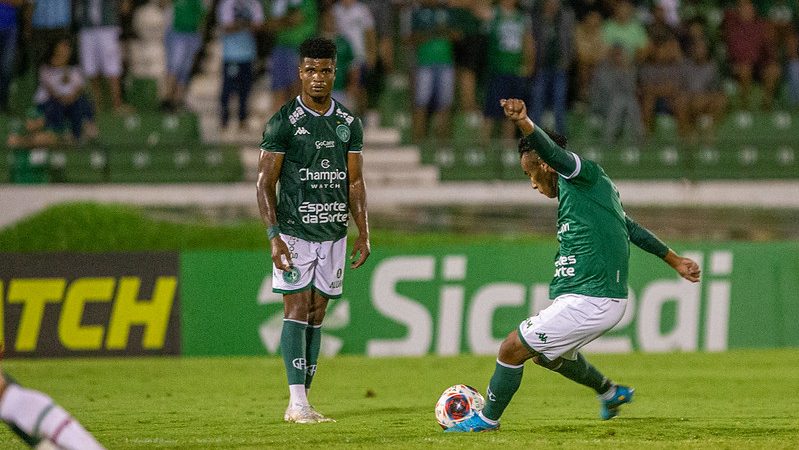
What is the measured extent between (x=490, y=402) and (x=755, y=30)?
13.3 meters

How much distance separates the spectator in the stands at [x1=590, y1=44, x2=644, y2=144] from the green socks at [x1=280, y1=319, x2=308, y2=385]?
10499 mm

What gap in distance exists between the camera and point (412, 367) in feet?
42.7

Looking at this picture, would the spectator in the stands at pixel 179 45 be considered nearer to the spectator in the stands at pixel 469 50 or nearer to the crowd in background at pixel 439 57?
the crowd in background at pixel 439 57

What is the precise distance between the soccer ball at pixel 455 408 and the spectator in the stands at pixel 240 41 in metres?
10.1

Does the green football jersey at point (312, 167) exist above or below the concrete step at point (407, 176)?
above

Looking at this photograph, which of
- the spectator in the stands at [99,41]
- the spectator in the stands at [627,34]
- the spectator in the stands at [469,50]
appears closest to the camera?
the spectator in the stands at [99,41]

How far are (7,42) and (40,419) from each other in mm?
13189

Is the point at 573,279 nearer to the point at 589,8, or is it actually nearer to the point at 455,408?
the point at 455,408

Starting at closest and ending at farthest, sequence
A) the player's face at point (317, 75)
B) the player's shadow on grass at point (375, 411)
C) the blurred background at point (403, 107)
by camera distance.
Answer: the player's face at point (317, 75) → the player's shadow on grass at point (375, 411) → the blurred background at point (403, 107)

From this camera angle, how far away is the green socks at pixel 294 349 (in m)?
8.38

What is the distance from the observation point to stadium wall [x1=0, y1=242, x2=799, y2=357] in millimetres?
13789

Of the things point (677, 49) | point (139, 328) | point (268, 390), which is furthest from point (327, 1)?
point (268, 390)

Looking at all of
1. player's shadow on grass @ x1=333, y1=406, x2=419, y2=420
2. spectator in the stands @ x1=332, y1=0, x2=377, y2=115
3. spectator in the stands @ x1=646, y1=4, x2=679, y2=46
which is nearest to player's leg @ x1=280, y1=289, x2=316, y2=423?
player's shadow on grass @ x1=333, y1=406, x2=419, y2=420

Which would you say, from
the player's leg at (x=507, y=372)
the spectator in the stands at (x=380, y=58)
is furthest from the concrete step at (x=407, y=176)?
the player's leg at (x=507, y=372)
